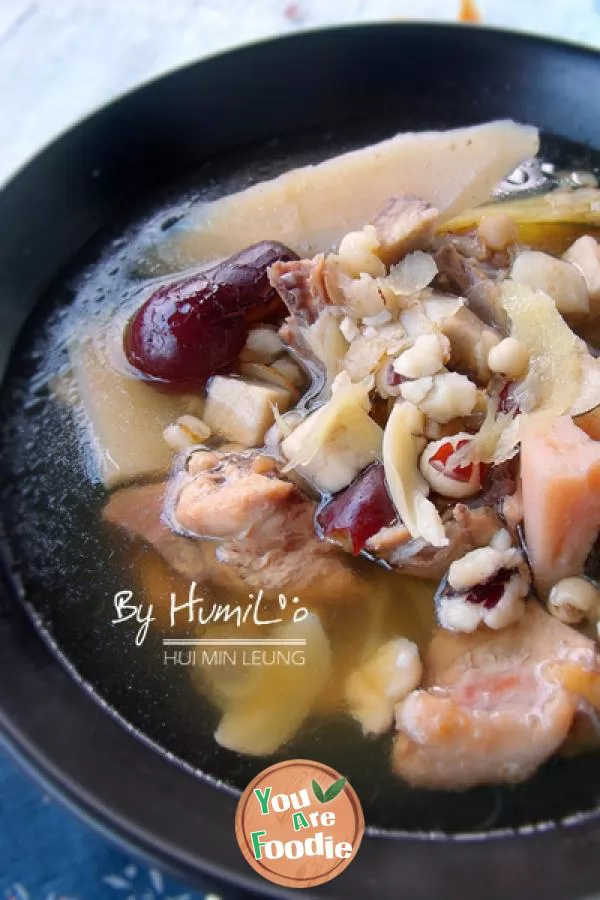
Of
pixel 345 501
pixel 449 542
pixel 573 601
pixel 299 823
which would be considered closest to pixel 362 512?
pixel 345 501

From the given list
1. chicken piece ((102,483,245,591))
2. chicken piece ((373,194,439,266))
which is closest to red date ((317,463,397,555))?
chicken piece ((102,483,245,591))

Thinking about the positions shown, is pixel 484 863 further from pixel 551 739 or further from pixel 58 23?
pixel 58 23

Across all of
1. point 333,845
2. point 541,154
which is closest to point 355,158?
point 541,154

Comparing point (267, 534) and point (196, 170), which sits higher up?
point (196, 170)

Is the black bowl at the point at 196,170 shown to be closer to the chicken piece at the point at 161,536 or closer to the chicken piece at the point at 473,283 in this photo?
the chicken piece at the point at 161,536

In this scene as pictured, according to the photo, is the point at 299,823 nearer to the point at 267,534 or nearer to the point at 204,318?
the point at 267,534

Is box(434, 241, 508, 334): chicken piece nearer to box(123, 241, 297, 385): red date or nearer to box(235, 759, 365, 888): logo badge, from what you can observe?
box(123, 241, 297, 385): red date
